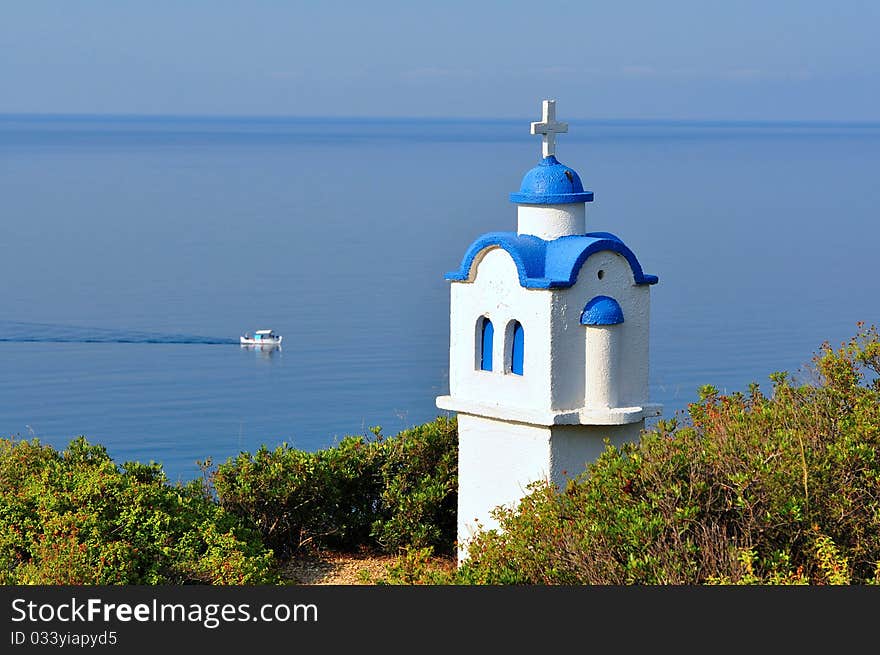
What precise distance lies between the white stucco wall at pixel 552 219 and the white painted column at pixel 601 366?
94cm

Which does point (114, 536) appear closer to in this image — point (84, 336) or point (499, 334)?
point (499, 334)

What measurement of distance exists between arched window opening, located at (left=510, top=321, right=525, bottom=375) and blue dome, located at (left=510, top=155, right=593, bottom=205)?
A: 3.71 feet

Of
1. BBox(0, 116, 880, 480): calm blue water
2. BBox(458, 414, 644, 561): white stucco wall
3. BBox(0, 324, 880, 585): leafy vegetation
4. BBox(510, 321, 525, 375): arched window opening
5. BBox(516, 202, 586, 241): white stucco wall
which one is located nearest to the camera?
BBox(0, 324, 880, 585): leafy vegetation

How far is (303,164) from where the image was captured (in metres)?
164

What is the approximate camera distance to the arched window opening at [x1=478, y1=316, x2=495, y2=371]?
1370cm

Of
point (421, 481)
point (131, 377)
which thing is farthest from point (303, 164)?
point (421, 481)

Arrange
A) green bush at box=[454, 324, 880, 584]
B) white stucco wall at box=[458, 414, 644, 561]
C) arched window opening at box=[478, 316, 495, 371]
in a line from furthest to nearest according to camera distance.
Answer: arched window opening at box=[478, 316, 495, 371]
white stucco wall at box=[458, 414, 644, 561]
green bush at box=[454, 324, 880, 584]

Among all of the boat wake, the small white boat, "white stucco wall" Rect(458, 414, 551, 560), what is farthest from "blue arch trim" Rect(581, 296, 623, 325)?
the boat wake

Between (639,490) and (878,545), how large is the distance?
5.43ft

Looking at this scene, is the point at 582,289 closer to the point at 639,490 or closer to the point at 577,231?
the point at 577,231

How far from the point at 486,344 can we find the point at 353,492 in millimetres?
2235

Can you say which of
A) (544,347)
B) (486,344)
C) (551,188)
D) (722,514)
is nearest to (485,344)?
(486,344)

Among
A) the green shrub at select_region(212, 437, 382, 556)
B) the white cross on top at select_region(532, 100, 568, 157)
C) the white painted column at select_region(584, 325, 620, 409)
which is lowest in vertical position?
the green shrub at select_region(212, 437, 382, 556)

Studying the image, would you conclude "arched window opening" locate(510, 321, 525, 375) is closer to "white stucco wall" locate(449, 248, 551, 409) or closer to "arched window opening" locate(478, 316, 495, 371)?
"white stucco wall" locate(449, 248, 551, 409)
